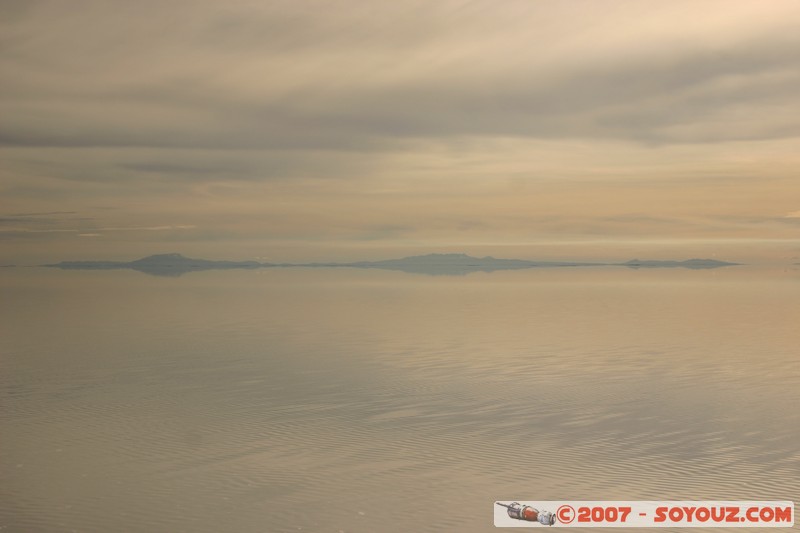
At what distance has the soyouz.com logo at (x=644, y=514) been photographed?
59.3ft

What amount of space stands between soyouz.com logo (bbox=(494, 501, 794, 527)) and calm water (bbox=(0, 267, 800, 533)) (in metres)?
0.66

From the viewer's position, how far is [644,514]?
18.5 metres

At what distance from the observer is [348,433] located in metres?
26.0

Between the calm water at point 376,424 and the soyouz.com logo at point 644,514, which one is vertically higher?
the calm water at point 376,424

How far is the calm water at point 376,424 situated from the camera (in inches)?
763

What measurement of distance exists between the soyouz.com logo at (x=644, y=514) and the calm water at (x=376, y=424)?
66cm

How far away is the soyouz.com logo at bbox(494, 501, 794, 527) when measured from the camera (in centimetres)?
1808

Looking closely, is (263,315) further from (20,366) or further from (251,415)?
(251,415)

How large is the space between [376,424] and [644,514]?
10743mm

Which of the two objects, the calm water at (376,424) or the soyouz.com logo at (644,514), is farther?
the calm water at (376,424)

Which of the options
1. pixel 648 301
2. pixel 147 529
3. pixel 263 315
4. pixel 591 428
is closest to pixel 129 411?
pixel 147 529

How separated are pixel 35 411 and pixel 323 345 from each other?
21.4 meters

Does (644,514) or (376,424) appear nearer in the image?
(644,514)

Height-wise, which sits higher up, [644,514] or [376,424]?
[376,424]
